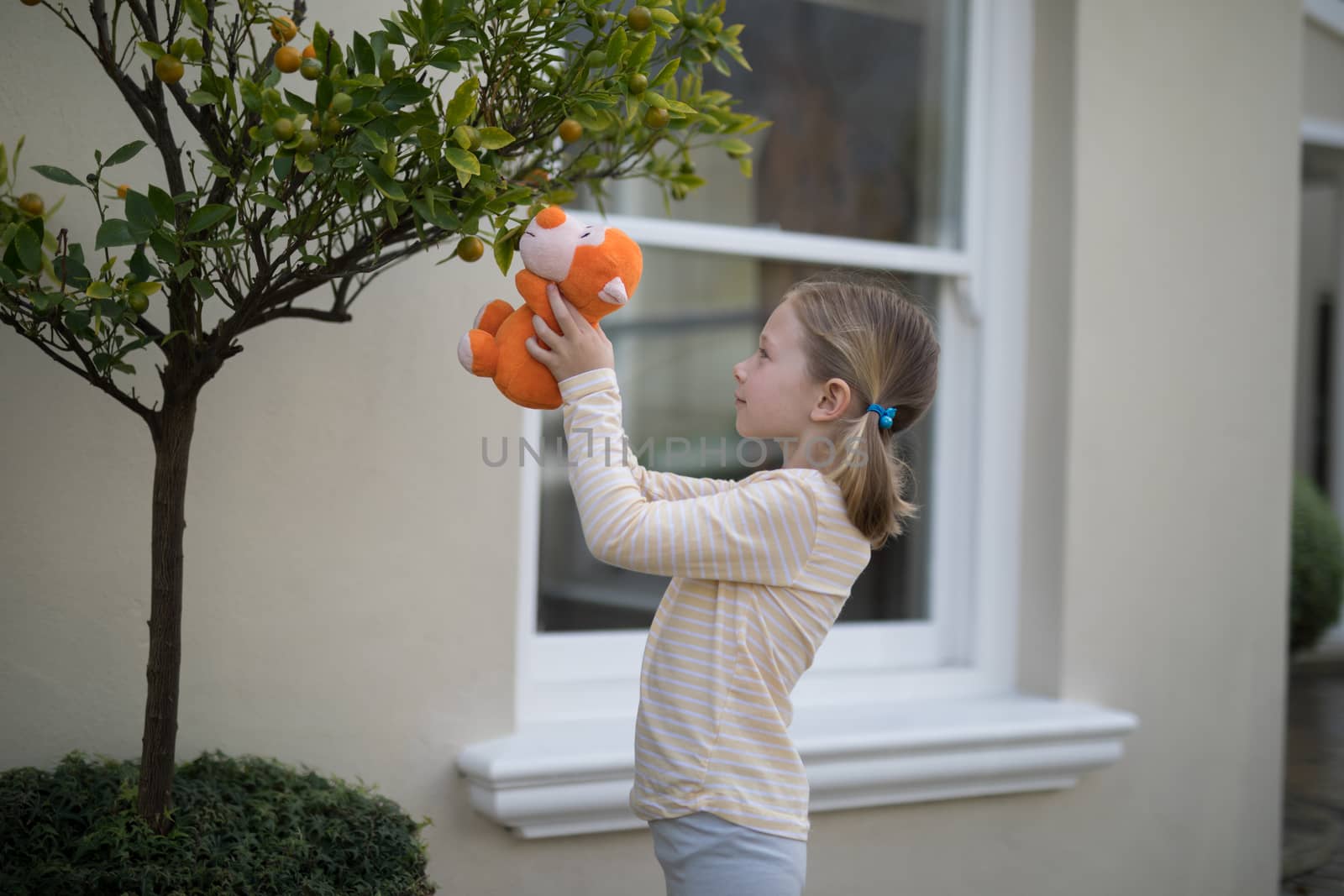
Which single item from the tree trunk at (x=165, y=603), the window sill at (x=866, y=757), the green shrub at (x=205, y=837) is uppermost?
the tree trunk at (x=165, y=603)

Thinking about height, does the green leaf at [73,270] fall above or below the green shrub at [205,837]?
above

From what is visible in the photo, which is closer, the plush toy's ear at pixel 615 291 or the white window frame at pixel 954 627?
the plush toy's ear at pixel 615 291

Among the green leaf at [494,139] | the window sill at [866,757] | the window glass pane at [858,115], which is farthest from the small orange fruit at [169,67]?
the window glass pane at [858,115]

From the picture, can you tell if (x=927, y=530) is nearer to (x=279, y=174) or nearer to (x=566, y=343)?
(x=566, y=343)

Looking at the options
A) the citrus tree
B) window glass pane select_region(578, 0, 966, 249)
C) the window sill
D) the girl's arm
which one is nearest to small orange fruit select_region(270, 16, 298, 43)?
the citrus tree

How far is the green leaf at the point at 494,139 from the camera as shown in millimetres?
1266

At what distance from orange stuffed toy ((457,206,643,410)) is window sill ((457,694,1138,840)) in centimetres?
79

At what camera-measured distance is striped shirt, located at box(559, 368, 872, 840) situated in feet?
4.28

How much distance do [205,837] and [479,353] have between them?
66cm

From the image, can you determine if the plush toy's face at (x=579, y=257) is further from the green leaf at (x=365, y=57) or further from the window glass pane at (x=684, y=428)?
the window glass pane at (x=684, y=428)

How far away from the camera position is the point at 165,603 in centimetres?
139

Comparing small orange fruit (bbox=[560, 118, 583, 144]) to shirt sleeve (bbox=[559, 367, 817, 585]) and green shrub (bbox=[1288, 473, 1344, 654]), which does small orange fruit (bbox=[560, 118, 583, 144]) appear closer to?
shirt sleeve (bbox=[559, 367, 817, 585])

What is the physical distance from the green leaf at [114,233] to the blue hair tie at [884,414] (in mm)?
829

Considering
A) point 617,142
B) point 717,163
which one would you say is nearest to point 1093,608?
point 717,163
